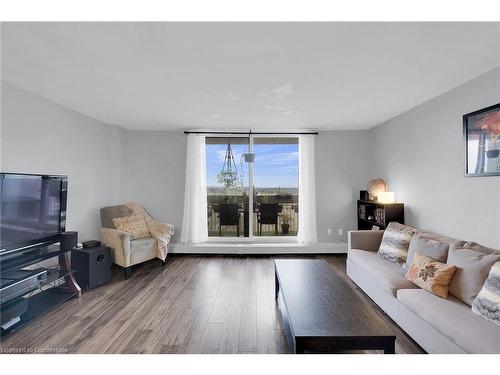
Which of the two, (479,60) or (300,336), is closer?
(300,336)

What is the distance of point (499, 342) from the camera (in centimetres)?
150

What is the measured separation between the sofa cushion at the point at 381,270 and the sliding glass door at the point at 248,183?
75.0 inches

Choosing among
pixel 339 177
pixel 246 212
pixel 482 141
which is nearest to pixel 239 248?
pixel 246 212

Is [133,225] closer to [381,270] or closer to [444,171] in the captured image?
[381,270]

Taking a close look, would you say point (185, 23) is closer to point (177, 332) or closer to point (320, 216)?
point (177, 332)

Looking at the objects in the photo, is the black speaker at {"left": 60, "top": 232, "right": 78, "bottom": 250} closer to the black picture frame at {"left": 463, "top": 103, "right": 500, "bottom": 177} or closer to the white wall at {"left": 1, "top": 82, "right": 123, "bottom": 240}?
the white wall at {"left": 1, "top": 82, "right": 123, "bottom": 240}

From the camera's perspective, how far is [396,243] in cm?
307

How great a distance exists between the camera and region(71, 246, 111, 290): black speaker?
319 cm

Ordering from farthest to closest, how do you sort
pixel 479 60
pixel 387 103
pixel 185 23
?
pixel 387 103 → pixel 479 60 → pixel 185 23

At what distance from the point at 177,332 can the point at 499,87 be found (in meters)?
3.77

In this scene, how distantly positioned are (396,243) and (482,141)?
1.42 m

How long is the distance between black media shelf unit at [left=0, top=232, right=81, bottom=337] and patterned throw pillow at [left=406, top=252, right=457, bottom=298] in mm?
3787

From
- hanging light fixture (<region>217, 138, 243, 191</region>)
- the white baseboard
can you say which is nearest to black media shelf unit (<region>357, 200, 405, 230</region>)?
the white baseboard
